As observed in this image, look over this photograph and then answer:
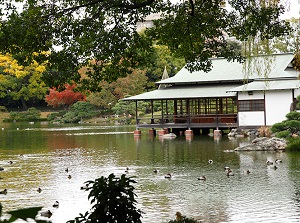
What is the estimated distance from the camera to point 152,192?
13102 mm

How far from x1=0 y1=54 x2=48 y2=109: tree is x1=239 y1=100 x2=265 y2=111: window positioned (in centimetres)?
3016

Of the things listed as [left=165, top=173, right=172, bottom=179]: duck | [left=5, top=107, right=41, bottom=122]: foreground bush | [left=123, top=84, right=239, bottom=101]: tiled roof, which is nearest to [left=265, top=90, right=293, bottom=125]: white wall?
[left=123, top=84, right=239, bottom=101]: tiled roof

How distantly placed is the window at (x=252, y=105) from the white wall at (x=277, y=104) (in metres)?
0.33

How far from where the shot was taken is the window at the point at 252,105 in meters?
30.4

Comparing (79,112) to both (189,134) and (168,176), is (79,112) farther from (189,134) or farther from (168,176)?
(168,176)

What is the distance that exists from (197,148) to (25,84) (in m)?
39.2

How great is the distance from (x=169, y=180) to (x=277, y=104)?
663 inches

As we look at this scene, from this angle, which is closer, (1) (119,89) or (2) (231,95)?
(2) (231,95)

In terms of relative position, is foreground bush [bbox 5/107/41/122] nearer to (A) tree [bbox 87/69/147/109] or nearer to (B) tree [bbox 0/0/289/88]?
(A) tree [bbox 87/69/147/109]

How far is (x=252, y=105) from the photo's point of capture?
30.7 m

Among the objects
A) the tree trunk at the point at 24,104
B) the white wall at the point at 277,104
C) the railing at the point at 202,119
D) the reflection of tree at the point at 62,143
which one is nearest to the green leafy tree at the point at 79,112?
the tree trunk at the point at 24,104

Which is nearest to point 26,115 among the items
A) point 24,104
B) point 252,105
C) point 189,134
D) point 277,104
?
point 24,104

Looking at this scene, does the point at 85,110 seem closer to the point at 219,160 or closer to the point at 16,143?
the point at 16,143

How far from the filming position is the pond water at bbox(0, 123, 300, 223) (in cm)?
1071
